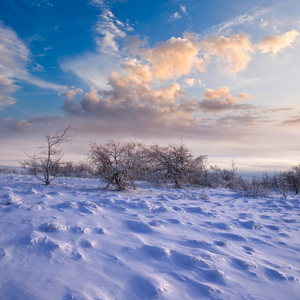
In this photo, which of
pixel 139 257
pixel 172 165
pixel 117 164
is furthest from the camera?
pixel 172 165

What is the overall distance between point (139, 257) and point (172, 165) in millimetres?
13224

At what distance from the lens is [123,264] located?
9.52ft

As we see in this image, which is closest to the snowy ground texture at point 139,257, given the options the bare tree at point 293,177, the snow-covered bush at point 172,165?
the snow-covered bush at point 172,165

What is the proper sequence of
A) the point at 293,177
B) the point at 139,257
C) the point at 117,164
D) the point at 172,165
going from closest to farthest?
the point at 139,257, the point at 117,164, the point at 172,165, the point at 293,177

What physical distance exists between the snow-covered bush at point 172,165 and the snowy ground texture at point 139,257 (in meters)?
10.5

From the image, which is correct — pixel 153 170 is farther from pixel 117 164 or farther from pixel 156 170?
pixel 117 164

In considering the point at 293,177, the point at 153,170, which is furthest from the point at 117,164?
the point at 293,177

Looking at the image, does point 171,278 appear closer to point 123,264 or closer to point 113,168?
point 123,264

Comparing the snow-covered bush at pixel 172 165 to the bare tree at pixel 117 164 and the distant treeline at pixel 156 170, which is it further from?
the bare tree at pixel 117 164

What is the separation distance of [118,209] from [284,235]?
4590mm

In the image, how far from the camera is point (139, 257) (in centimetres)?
316

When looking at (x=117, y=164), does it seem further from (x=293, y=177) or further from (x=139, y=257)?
(x=293, y=177)

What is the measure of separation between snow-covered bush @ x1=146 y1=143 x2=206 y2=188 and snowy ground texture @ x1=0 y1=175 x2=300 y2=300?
10481mm

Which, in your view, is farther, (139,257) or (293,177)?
(293,177)
